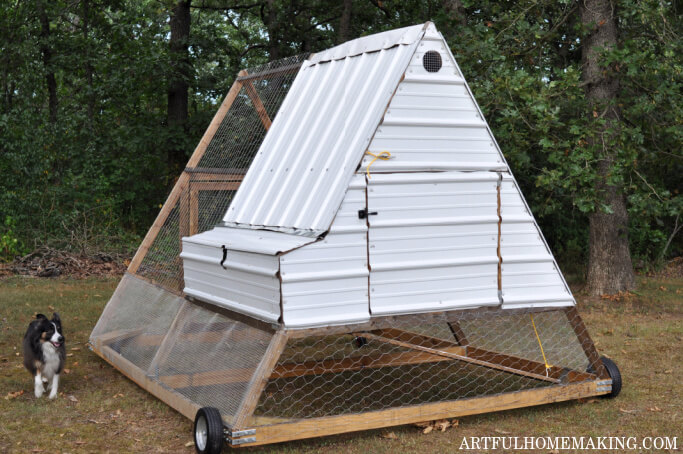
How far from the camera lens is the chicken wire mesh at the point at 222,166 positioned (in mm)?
7273

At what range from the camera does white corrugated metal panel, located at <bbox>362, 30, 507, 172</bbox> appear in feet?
18.2

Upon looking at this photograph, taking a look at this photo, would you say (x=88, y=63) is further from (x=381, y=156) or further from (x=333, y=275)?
(x=333, y=275)

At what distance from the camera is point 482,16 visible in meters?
15.9

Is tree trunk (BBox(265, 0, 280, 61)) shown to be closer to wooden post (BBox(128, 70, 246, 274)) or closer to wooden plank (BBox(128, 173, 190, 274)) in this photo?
wooden post (BBox(128, 70, 246, 274))

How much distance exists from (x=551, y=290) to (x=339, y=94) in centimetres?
228

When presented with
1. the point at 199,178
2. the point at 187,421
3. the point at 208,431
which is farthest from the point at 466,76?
the point at 208,431

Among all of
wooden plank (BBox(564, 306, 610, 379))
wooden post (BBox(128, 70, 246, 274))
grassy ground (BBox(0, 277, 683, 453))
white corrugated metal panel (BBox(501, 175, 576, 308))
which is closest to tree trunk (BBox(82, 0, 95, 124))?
grassy ground (BBox(0, 277, 683, 453))

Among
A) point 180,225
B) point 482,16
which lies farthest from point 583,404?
point 482,16

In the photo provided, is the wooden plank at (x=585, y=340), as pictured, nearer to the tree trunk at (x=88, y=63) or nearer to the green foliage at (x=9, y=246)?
the green foliage at (x=9, y=246)

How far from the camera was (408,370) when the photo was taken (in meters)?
7.88

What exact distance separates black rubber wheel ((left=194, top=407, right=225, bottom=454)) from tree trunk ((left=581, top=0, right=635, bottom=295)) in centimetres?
738

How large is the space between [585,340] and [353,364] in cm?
215

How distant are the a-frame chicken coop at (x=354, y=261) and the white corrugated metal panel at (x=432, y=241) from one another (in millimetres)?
11

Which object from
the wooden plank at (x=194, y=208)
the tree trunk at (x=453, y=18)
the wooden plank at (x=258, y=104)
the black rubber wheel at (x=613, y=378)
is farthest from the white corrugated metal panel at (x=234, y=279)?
the tree trunk at (x=453, y=18)
